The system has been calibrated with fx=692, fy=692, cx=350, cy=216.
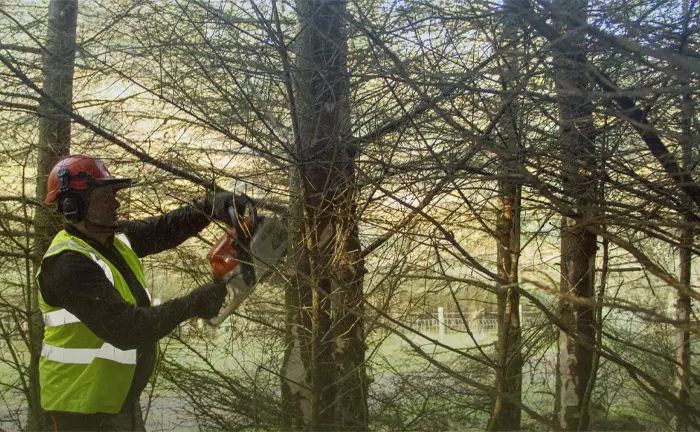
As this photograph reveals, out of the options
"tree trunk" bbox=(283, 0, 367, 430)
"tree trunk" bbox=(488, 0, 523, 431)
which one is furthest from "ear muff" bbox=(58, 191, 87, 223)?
"tree trunk" bbox=(488, 0, 523, 431)

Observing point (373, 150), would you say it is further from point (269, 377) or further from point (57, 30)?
point (57, 30)

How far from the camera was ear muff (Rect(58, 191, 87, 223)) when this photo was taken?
3.44 m

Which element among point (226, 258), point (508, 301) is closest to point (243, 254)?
point (226, 258)

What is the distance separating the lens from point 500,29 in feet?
10.7

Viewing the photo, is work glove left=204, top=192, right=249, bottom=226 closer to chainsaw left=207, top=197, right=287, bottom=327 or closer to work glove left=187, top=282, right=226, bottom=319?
chainsaw left=207, top=197, right=287, bottom=327

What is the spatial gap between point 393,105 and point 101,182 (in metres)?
1.58

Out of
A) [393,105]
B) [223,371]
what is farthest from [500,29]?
[223,371]

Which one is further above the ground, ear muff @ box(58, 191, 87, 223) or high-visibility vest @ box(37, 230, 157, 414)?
ear muff @ box(58, 191, 87, 223)

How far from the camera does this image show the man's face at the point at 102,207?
359 centimetres

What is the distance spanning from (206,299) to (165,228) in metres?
0.97

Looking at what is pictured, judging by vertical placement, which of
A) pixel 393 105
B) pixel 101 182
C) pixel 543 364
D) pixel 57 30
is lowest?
pixel 543 364

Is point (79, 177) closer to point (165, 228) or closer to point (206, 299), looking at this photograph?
point (165, 228)

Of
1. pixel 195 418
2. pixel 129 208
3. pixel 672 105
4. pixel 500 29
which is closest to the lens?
pixel 672 105

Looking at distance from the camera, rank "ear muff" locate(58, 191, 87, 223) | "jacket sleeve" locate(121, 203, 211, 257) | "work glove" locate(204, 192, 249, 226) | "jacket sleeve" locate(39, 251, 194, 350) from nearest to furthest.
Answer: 1. "jacket sleeve" locate(39, 251, 194, 350)
2. "ear muff" locate(58, 191, 87, 223)
3. "work glove" locate(204, 192, 249, 226)
4. "jacket sleeve" locate(121, 203, 211, 257)
